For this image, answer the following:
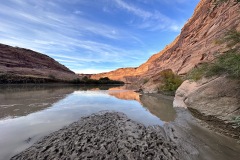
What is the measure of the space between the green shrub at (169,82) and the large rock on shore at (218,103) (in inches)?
634

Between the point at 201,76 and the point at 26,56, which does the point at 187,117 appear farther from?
the point at 26,56

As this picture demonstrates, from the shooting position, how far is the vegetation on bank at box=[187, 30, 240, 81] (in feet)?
28.5

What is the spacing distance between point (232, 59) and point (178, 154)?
5275 millimetres

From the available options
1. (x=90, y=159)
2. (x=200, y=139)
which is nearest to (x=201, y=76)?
(x=200, y=139)

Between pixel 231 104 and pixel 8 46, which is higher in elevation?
pixel 8 46

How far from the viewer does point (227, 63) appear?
30.3ft

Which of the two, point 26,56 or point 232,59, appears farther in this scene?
point 26,56

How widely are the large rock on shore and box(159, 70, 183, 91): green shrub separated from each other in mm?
16114

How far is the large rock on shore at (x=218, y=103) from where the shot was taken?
29.0 feet

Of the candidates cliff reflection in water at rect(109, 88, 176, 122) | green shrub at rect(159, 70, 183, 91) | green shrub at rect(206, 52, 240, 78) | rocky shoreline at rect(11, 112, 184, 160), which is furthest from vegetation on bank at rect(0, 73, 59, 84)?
green shrub at rect(206, 52, 240, 78)

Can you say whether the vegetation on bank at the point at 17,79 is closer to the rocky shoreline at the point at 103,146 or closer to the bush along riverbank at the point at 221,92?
the rocky shoreline at the point at 103,146

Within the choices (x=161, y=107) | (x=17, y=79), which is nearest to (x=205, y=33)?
(x=161, y=107)

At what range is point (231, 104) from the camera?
30.3ft

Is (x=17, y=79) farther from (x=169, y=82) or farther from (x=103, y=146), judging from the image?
(x=103, y=146)
